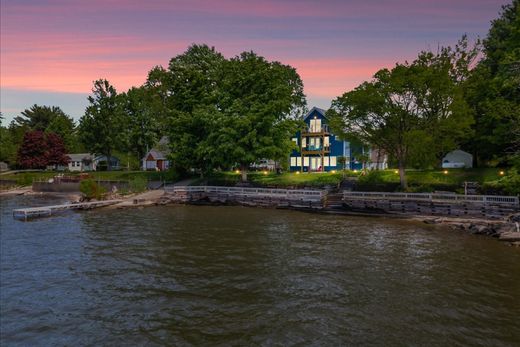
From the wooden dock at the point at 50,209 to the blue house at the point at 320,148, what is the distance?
1359 inches

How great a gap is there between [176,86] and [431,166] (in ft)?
141

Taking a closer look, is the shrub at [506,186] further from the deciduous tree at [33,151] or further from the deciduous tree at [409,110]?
the deciduous tree at [33,151]

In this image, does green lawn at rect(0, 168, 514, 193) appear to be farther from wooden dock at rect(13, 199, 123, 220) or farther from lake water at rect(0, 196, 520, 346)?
wooden dock at rect(13, 199, 123, 220)

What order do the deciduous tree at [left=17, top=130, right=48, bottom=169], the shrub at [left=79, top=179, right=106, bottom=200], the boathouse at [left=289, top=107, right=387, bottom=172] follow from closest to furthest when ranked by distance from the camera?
the shrub at [left=79, top=179, right=106, bottom=200] < the boathouse at [left=289, top=107, right=387, bottom=172] < the deciduous tree at [left=17, top=130, right=48, bottom=169]

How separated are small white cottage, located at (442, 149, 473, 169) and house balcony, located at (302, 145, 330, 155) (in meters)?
19.5

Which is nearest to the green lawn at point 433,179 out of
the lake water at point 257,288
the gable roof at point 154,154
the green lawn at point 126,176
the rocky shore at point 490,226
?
the rocky shore at point 490,226

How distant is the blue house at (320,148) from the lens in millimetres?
64688

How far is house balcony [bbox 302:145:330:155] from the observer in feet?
214

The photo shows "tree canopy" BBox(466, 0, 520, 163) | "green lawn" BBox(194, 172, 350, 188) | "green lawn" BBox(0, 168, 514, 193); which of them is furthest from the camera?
"green lawn" BBox(194, 172, 350, 188)

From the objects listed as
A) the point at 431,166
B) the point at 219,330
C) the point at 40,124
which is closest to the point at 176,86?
the point at 431,166

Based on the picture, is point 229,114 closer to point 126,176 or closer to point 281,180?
point 281,180

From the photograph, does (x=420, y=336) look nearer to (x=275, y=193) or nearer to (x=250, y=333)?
(x=250, y=333)

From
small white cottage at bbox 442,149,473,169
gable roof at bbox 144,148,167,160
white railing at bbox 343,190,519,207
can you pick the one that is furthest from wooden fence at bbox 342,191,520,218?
gable roof at bbox 144,148,167,160

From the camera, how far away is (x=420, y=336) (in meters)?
11.5
